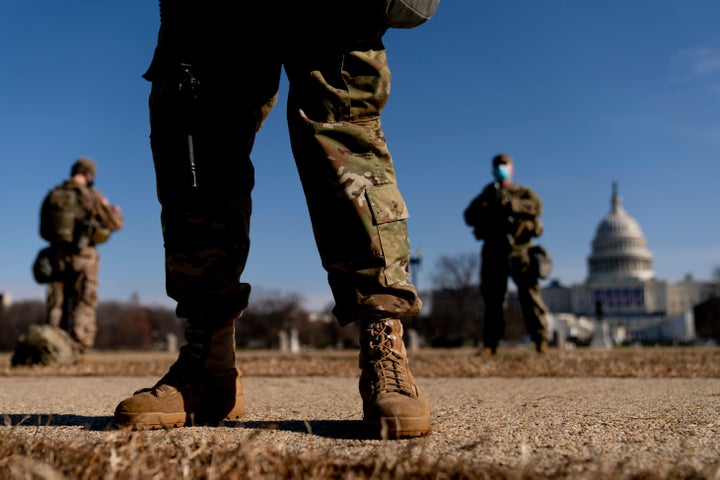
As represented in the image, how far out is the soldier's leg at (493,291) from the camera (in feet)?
26.4

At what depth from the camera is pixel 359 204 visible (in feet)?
6.02

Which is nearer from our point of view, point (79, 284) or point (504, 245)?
point (79, 284)

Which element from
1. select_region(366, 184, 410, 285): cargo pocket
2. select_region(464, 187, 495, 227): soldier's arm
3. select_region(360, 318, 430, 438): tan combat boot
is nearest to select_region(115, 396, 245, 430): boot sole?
select_region(360, 318, 430, 438): tan combat boot

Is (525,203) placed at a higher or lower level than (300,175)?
higher

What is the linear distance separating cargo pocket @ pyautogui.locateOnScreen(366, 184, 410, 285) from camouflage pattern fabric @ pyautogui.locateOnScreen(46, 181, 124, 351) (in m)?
6.67

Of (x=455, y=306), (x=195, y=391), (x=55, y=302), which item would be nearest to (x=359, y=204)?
(x=195, y=391)

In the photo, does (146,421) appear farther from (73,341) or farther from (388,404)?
(73,341)

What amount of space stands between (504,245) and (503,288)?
0.51m

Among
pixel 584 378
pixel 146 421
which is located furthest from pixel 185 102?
pixel 584 378

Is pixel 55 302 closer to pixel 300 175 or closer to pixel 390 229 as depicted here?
pixel 300 175

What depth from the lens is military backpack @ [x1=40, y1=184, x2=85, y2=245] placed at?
25.0 feet

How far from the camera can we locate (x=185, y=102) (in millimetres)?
2047

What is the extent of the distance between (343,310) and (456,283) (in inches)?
2053

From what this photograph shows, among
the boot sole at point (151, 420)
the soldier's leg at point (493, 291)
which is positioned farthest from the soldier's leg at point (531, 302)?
the boot sole at point (151, 420)
